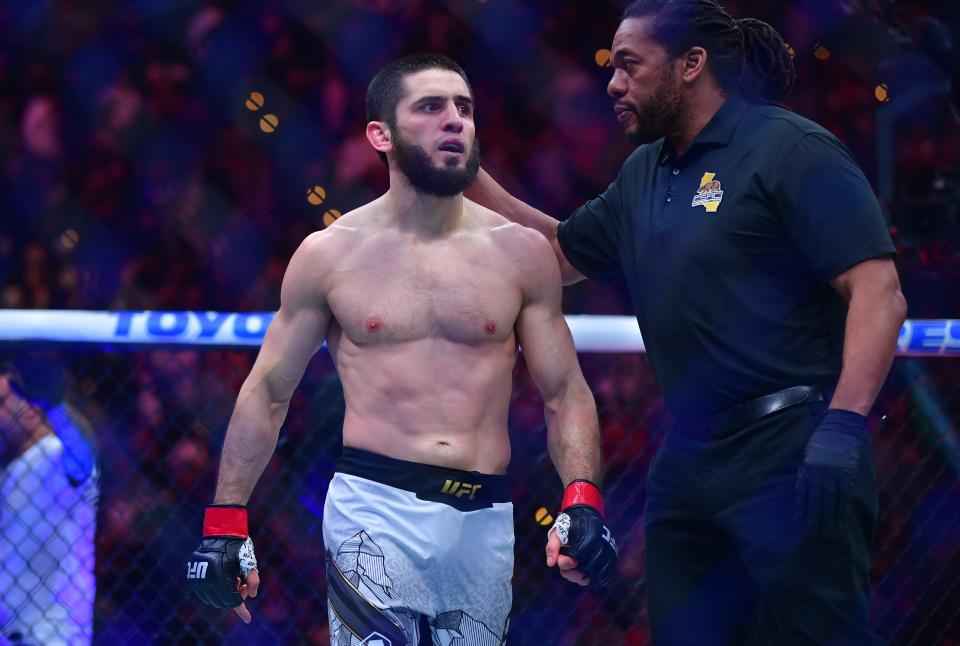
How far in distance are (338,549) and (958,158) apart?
2620 mm

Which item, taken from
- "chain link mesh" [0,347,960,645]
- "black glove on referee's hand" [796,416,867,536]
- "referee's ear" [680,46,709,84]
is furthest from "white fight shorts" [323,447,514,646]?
"chain link mesh" [0,347,960,645]

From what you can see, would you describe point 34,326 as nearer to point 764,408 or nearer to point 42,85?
point 764,408

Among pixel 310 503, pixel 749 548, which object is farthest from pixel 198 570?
pixel 310 503

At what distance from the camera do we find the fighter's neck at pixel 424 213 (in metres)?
2.19

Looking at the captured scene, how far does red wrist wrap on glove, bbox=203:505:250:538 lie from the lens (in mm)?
A: 2037

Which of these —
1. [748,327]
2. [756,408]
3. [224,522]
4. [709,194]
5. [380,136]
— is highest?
[380,136]

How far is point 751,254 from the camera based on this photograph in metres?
1.95

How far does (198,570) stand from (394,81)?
98 centimetres

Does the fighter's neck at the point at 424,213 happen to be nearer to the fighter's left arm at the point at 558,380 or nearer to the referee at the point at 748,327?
the fighter's left arm at the point at 558,380

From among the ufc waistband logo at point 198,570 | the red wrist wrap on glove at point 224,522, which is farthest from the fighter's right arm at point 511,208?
the ufc waistband logo at point 198,570

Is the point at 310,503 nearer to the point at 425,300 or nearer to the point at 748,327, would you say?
the point at 425,300

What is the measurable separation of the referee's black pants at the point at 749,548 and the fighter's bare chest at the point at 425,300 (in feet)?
1.32

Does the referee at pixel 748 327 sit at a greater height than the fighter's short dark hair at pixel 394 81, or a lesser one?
lesser

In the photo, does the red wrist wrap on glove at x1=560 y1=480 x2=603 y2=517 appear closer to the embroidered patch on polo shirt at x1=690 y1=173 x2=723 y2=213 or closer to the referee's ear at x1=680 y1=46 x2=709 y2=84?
the embroidered patch on polo shirt at x1=690 y1=173 x2=723 y2=213
